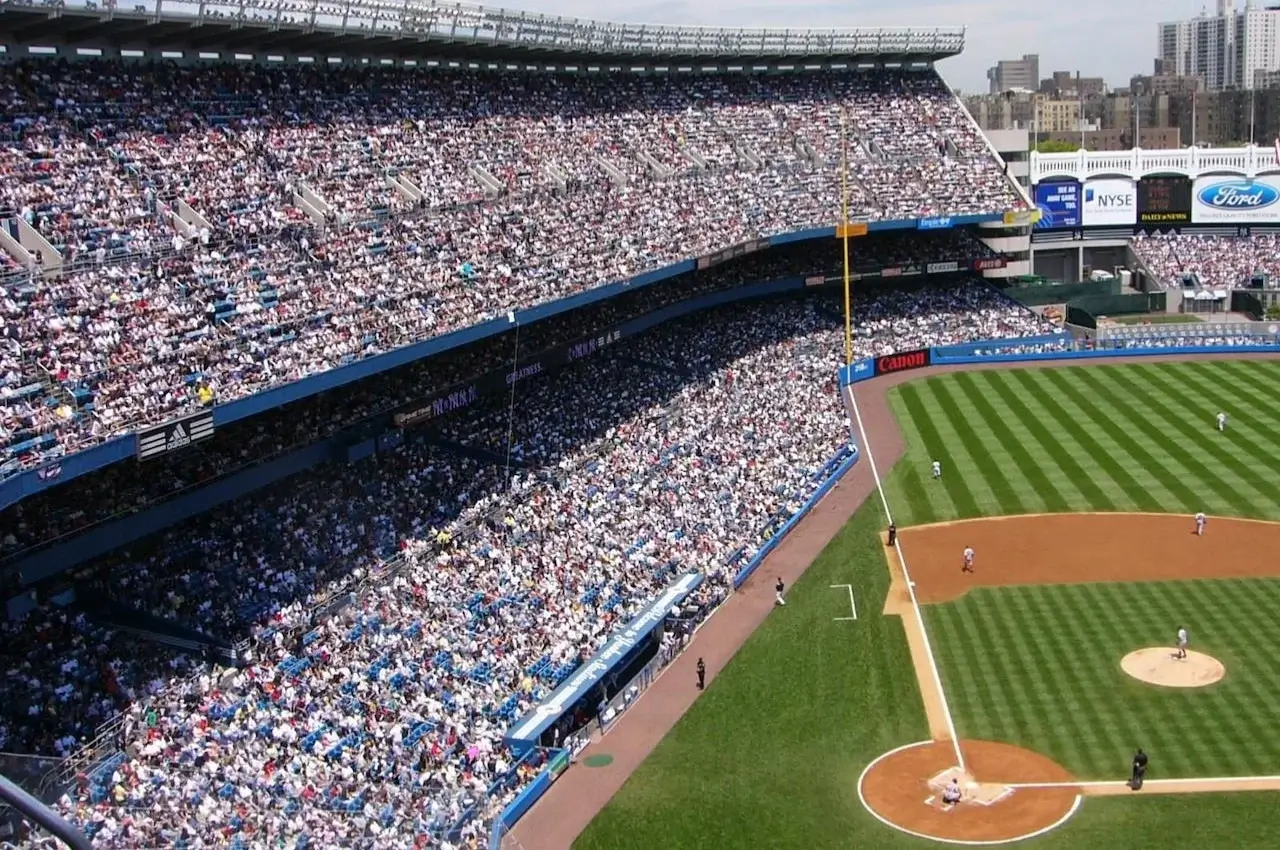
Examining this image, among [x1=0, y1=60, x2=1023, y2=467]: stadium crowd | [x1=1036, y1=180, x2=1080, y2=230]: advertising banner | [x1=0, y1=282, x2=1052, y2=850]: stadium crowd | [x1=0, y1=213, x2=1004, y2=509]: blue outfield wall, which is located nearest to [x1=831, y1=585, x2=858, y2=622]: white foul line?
[x1=0, y1=282, x2=1052, y2=850]: stadium crowd

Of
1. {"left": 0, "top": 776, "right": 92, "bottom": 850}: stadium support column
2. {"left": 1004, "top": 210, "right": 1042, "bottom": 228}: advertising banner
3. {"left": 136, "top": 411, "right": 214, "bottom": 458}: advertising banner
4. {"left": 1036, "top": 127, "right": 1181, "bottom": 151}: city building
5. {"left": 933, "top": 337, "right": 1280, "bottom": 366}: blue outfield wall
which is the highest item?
{"left": 1036, "top": 127, "right": 1181, "bottom": 151}: city building

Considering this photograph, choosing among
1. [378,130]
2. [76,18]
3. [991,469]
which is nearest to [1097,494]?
[991,469]

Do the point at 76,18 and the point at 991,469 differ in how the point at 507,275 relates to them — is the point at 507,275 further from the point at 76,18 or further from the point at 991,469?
the point at 991,469

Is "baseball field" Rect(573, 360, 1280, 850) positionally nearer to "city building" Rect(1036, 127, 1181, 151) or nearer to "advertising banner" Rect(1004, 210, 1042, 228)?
"advertising banner" Rect(1004, 210, 1042, 228)

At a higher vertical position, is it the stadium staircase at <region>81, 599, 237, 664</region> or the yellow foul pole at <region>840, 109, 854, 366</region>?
the yellow foul pole at <region>840, 109, 854, 366</region>

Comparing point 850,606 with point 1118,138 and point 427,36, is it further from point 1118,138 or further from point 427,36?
point 1118,138
